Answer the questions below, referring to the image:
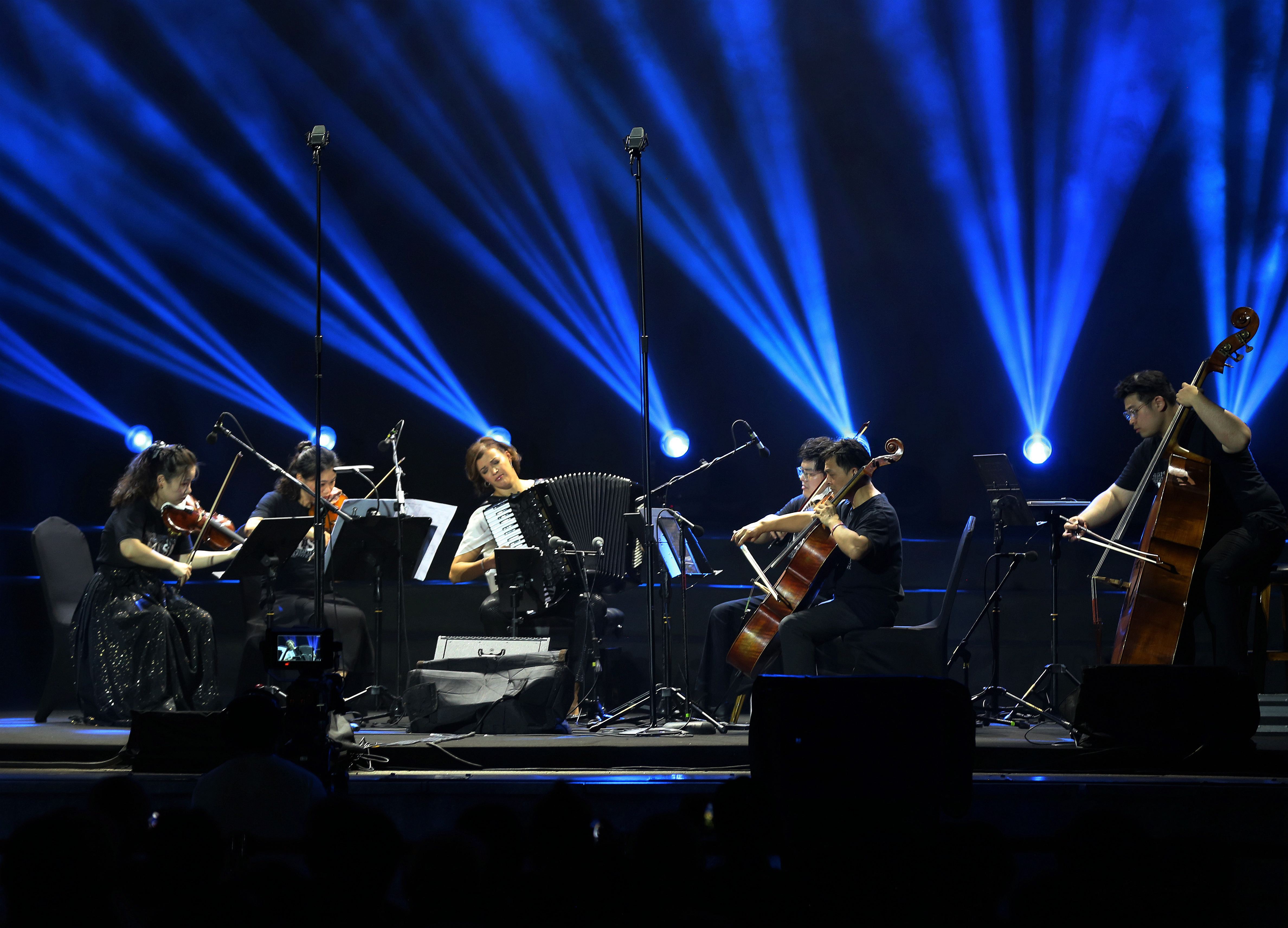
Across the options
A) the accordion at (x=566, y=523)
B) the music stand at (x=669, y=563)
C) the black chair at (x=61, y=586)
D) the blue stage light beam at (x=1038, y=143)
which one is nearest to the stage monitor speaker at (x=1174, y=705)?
the music stand at (x=669, y=563)

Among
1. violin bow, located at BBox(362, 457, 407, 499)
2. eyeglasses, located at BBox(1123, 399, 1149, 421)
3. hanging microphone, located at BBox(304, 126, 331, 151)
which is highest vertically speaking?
hanging microphone, located at BBox(304, 126, 331, 151)

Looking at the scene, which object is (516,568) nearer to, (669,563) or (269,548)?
(669,563)

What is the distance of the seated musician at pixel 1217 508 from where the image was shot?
14.4ft

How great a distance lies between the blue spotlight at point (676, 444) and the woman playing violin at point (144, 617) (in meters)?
2.88

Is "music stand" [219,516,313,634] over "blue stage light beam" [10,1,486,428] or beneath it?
beneath

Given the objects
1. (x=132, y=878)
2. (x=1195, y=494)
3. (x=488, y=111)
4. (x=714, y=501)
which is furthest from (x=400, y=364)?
(x=132, y=878)

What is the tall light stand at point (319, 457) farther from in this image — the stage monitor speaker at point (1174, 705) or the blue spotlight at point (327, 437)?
the stage monitor speaker at point (1174, 705)

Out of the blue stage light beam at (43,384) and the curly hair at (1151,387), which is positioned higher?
the blue stage light beam at (43,384)

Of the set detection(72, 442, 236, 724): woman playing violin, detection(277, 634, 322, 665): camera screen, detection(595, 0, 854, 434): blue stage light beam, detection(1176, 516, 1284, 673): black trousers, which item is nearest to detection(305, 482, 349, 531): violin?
detection(72, 442, 236, 724): woman playing violin

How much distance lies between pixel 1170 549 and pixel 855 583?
50.6 inches

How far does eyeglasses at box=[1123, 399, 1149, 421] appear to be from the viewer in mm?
4828

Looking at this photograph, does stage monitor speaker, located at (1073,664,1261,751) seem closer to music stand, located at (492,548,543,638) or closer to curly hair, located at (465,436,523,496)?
music stand, located at (492,548,543,638)

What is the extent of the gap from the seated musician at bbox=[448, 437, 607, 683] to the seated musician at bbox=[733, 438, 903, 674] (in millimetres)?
1223

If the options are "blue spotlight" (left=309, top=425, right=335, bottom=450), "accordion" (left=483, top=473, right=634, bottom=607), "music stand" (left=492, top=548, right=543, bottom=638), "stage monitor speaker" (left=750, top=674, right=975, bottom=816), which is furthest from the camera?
"blue spotlight" (left=309, top=425, right=335, bottom=450)
